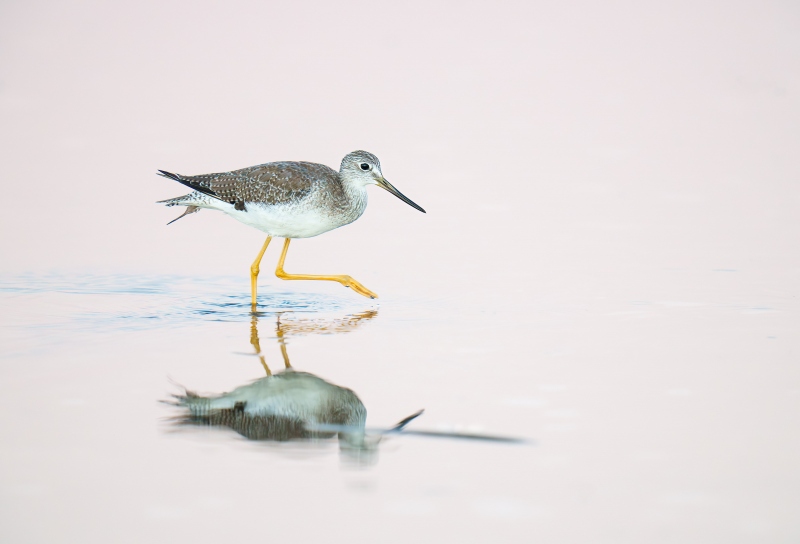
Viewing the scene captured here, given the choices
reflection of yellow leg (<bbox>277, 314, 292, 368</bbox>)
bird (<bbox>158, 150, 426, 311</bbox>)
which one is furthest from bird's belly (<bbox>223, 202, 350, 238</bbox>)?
reflection of yellow leg (<bbox>277, 314, 292, 368</bbox>)

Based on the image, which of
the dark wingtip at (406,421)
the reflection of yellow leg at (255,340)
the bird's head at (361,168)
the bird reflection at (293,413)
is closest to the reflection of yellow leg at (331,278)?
the bird's head at (361,168)

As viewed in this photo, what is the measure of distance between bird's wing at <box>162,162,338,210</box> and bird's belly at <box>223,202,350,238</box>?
9 centimetres

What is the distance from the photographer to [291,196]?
10102 mm

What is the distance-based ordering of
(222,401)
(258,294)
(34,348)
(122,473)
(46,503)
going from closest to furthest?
(46,503), (122,473), (222,401), (34,348), (258,294)

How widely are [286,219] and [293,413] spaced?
4323mm

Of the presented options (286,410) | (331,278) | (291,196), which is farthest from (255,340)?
(291,196)

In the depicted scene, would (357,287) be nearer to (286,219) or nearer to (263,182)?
(286,219)

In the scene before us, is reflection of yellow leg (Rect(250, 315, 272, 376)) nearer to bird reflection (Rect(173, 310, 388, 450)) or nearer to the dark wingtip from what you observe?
bird reflection (Rect(173, 310, 388, 450))

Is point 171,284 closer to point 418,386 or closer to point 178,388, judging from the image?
point 178,388

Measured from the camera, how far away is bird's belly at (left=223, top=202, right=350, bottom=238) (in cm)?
1010

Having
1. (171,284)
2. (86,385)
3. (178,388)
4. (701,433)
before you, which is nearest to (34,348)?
(86,385)

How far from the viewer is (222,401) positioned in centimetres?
624

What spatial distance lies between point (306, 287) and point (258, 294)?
71 cm

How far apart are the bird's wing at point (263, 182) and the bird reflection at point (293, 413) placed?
11.3 ft
